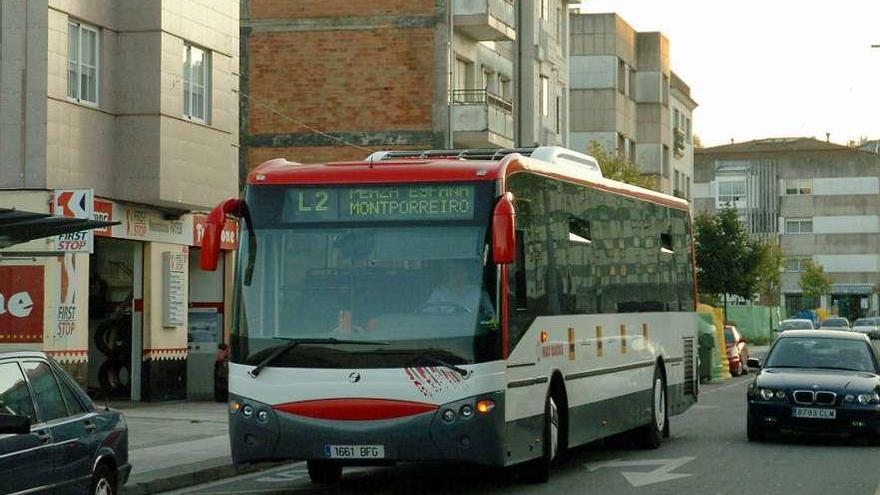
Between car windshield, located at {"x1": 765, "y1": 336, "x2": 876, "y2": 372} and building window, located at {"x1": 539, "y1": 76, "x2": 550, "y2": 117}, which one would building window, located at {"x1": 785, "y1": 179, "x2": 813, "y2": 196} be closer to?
building window, located at {"x1": 539, "y1": 76, "x2": 550, "y2": 117}

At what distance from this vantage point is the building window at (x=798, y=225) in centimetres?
13500

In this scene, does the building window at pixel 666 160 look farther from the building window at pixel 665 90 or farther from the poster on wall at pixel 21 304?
the poster on wall at pixel 21 304

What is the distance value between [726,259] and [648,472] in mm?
62515

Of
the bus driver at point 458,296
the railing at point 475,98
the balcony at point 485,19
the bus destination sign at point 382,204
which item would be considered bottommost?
the bus driver at point 458,296

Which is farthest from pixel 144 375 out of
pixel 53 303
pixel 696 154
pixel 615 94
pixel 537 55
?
pixel 696 154

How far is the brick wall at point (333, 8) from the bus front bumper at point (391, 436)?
32.8 m

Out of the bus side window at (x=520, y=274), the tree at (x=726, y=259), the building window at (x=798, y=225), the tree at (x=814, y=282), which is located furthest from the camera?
the building window at (x=798, y=225)

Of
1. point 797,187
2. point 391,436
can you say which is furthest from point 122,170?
point 797,187

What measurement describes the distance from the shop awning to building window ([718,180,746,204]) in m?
122

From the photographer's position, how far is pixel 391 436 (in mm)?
14500

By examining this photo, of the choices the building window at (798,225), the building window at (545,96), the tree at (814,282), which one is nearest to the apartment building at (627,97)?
the building window at (545,96)

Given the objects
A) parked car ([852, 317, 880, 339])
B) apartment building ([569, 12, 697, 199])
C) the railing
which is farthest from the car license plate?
parked car ([852, 317, 880, 339])

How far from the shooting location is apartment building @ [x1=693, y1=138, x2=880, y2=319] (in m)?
134

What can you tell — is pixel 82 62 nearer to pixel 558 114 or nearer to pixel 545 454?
pixel 545 454
